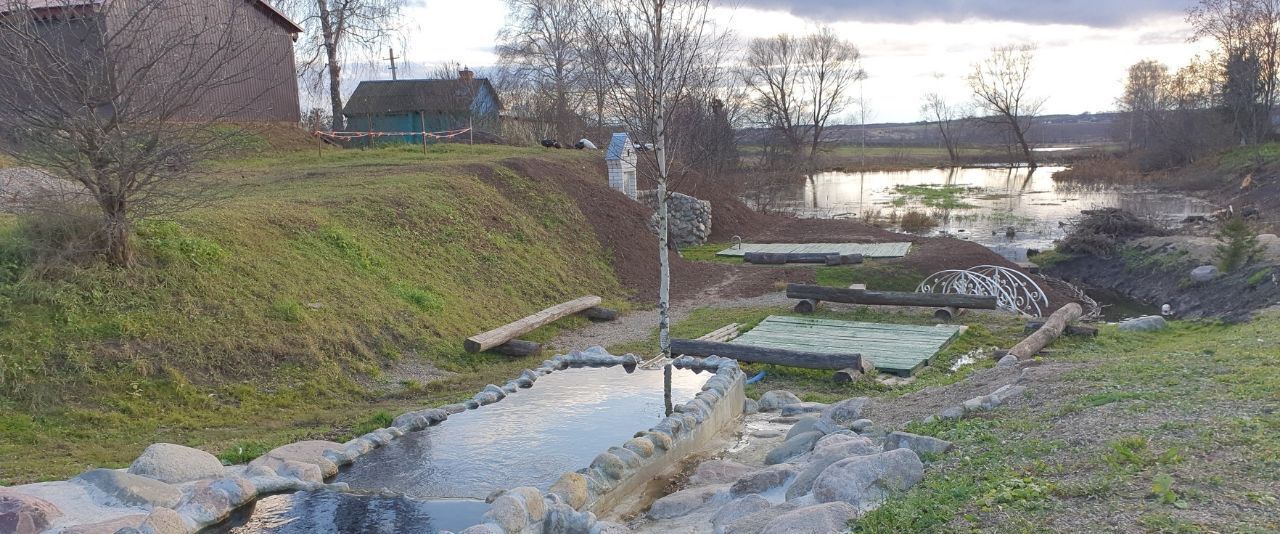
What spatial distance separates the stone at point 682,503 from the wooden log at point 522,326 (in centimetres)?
614

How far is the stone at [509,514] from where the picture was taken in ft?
18.4

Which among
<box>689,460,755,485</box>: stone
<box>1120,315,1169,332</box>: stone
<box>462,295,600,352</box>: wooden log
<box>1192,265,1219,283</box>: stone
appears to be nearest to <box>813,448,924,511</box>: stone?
<box>689,460,755,485</box>: stone

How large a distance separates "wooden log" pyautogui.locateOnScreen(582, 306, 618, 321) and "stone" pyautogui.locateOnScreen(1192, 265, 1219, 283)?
12856 mm

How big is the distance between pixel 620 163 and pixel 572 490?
19.7 meters

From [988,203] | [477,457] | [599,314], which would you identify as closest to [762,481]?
[477,457]

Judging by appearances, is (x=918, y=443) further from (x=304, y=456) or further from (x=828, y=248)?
(x=828, y=248)

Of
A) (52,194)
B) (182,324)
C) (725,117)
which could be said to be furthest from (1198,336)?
(725,117)

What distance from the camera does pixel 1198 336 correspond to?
12.4m

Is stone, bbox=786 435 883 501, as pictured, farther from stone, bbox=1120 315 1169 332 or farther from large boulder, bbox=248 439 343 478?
stone, bbox=1120 315 1169 332

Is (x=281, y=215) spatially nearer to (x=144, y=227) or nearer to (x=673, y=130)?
(x=144, y=227)

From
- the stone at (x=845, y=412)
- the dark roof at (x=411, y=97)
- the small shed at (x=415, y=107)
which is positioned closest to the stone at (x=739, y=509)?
the stone at (x=845, y=412)

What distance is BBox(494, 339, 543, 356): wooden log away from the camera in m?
12.6

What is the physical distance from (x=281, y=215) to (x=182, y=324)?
4204mm

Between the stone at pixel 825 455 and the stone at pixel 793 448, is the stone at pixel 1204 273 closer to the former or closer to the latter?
the stone at pixel 793 448
